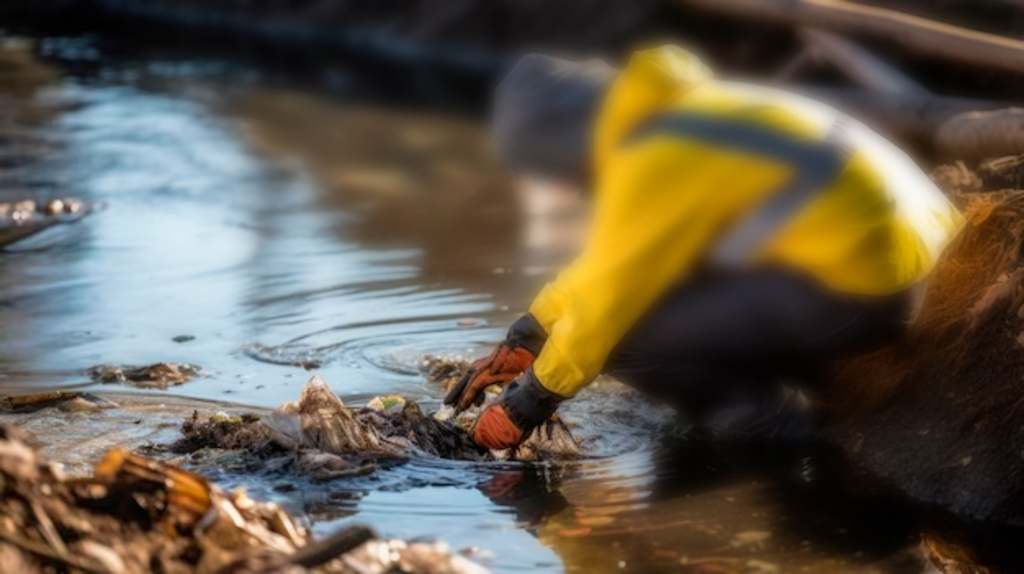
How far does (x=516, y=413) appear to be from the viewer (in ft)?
14.4

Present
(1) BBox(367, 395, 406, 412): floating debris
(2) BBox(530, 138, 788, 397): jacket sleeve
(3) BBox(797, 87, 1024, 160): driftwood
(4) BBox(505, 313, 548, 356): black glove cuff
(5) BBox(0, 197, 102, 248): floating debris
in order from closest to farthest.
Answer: (2) BBox(530, 138, 788, 397): jacket sleeve → (4) BBox(505, 313, 548, 356): black glove cuff → (1) BBox(367, 395, 406, 412): floating debris → (3) BBox(797, 87, 1024, 160): driftwood → (5) BBox(0, 197, 102, 248): floating debris

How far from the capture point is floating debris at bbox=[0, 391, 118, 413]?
5059 millimetres

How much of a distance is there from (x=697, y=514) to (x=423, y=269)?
3295 mm

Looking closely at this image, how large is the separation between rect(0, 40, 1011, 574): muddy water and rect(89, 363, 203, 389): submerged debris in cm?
8

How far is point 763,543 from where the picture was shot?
403 centimetres

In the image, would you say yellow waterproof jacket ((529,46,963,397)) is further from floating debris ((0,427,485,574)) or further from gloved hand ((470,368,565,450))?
floating debris ((0,427,485,574))

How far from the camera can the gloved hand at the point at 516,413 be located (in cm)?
431

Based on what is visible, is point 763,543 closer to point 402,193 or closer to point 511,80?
point 511,80

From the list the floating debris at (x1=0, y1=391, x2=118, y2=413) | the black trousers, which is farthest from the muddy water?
the black trousers

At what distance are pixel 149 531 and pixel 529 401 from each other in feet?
4.27

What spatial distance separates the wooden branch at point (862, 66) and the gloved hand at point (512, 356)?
5252 mm

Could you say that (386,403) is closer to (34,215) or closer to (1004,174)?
(1004,174)

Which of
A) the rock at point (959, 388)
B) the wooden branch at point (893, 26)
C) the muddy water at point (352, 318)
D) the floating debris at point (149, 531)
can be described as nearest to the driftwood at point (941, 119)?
the wooden branch at point (893, 26)

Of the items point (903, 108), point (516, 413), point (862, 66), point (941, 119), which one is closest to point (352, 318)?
point (516, 413)
